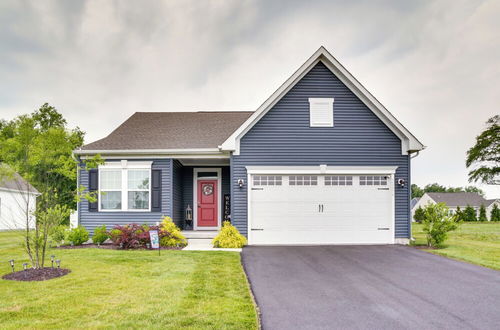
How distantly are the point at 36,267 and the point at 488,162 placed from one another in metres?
46.8

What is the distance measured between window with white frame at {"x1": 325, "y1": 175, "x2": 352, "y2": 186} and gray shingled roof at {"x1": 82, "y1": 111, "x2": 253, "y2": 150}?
161 inches

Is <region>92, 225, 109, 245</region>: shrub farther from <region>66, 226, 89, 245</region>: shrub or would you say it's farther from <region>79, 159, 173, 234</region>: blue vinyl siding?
<region>79, 159, 173, 234</region>: blue vinyl siding

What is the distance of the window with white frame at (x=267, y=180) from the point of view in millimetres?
11555

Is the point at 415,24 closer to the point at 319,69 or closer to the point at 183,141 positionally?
the point at 319,69

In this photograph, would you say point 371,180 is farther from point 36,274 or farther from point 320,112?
point 36,274

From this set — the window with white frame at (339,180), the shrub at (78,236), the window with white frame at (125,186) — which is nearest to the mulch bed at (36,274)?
the shrub at (78,236)

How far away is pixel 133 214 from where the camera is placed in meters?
12.1

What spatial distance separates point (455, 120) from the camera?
63.3 feet

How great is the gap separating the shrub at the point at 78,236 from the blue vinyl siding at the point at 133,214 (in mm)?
766

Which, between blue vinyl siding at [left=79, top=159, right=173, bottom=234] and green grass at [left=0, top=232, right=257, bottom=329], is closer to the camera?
green grass at [left=0, top=232, right=257, bottom=329]

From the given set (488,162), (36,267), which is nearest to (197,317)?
(36,267)

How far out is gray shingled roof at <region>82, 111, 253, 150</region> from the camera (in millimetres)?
12430

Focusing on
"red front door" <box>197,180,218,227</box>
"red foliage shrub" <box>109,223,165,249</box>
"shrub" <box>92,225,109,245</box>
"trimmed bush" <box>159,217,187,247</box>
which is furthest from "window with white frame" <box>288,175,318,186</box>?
"shrub" <box>92,225,109,245</box>

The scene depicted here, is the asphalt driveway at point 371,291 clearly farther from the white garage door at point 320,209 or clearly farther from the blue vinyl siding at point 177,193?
the blue vinyl siding at point 177,193
